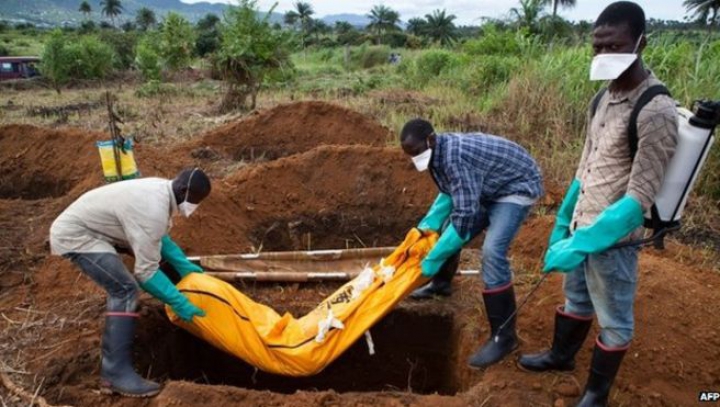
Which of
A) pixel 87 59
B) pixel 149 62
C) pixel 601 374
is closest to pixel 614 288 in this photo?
pixel 601 374

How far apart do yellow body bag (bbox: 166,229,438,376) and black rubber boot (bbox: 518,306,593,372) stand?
823 mm

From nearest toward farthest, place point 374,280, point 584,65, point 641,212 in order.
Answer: point 641,212, point 374,280, point 584,65

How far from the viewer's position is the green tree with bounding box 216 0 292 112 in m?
10.3

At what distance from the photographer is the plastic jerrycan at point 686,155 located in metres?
1.98

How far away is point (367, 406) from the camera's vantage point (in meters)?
2.81

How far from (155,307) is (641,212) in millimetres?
3109

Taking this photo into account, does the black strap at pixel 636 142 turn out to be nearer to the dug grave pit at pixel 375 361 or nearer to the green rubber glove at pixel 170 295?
the dug grave pit at pixel 375 361

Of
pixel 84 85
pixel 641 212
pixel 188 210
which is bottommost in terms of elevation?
pixel 84 85

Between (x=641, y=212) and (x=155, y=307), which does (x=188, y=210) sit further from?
(x=641, y=212)

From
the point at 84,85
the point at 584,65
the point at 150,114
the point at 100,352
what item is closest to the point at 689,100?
the point at 584,65

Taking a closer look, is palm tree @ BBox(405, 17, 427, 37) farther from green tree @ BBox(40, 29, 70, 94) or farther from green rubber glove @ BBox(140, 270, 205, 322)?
green rubber glove @ BBox(140, 270, 205, 322)

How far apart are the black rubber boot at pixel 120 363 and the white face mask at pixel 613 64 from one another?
2.73m

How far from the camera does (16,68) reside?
2252 cm

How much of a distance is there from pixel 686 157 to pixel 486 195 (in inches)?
44.2
